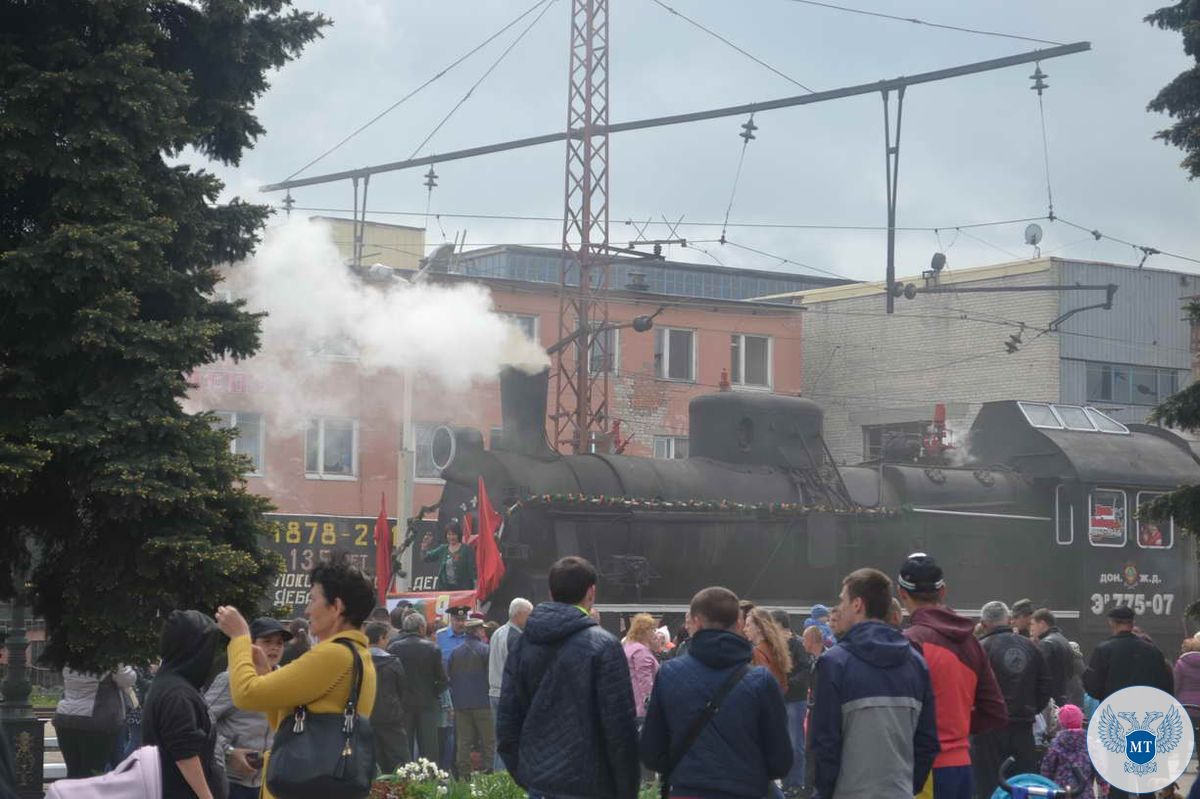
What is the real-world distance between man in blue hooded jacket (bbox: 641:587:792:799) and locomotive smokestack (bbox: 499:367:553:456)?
12281 mm

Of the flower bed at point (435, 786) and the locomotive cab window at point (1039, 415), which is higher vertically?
the locomotive cab window at point (1039, 415)

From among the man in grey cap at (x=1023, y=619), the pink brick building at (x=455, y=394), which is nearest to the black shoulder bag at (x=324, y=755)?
the man in grey cap at (x=1023, y=619)

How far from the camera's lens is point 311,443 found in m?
37.6

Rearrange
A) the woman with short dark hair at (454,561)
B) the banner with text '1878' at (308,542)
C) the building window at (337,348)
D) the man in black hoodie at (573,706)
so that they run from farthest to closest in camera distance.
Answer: the building window at (337,348) < the banner with text '1878' at (308,542) < the woman with short dark hair at (454,561) < the man in black hoodie at (573,706)

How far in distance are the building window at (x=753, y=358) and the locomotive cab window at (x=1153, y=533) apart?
72.2 ft

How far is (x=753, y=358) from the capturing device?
45750 mm

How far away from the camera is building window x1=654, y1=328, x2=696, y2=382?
44062mm

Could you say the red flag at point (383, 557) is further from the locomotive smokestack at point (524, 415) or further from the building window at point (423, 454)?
the building window at point (423, 454)

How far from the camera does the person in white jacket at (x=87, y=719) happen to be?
11898 mm

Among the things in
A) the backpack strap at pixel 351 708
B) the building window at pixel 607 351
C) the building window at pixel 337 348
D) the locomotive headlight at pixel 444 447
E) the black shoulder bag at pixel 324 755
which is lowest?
the black shoulder bag at pixel 324 755

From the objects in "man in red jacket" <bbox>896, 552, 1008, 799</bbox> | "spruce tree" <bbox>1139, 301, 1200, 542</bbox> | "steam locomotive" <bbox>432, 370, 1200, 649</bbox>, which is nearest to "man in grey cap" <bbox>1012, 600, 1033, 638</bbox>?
"spruce tree" <bbox>1139, 301, 1200, 542</bbox>

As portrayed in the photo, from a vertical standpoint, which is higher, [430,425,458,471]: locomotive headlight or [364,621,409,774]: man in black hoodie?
[430,425,458,471]: locomotive headlight

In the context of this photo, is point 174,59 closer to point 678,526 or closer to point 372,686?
point 372,686

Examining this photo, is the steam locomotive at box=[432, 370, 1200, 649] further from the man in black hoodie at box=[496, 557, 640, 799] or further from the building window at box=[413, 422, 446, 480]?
the building window at box=[413, 422, 446, 480]
